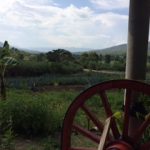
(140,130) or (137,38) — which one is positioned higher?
(137,38)

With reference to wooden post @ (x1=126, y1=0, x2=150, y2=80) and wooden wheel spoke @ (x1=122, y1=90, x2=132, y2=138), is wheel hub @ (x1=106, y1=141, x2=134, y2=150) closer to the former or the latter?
wooden wheel spoke @ (x1=122, y1=90, x2=132, y2=138)

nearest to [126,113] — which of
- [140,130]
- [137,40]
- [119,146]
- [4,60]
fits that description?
[140,130]

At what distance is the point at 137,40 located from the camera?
431cm

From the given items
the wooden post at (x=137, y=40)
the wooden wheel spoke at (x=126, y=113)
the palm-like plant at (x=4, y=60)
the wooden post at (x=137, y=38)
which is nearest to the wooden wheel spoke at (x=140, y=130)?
the wooden wheel spoke at (x=126, y=113)

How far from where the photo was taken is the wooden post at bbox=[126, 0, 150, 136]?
4270 millimetres

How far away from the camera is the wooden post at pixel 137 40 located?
427 centimetres

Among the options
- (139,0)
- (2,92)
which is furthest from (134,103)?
(2,92)

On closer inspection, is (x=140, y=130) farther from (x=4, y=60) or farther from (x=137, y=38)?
(x=4, y=60)

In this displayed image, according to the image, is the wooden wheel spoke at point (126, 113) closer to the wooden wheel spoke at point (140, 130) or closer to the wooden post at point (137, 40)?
the wooden wheel spoke at point (140, 130)

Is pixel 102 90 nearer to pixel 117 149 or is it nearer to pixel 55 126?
pixel 117 149

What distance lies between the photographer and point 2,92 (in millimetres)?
9562

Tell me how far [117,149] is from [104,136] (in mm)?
160

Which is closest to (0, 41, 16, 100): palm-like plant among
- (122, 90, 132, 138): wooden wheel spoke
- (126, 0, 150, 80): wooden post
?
(126, 0, 150, 80): wooden post

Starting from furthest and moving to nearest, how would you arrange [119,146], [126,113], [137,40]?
1. [137,40]
2. [126,113]
3. [119,146]
